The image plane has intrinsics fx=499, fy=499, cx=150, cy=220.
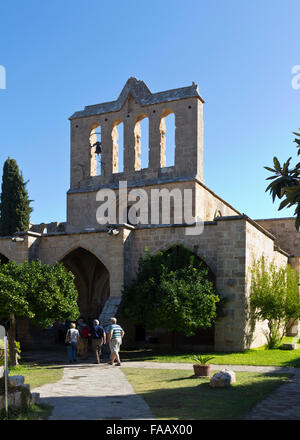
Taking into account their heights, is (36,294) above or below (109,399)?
above

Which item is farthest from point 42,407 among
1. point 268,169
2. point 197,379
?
point 268,169

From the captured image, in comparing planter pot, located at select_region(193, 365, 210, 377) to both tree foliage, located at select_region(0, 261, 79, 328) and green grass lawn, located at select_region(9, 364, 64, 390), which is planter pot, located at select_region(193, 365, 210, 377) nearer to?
green grass lawn, located at select_region(9, 364, 64, 390)

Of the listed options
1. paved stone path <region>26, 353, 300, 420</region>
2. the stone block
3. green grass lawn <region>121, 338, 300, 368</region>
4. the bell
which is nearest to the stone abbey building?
the bell

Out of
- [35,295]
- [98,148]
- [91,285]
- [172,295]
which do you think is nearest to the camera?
[35,295]

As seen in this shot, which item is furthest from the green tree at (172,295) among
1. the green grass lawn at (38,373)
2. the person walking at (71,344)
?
the green grass lawn at (38,373)

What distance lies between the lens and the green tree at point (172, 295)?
50.4ft

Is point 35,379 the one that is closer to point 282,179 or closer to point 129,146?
point 282,179

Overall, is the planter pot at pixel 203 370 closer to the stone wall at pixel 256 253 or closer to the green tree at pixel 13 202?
the stone wall at pixel 256 253

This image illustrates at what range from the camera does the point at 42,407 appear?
25.6ft

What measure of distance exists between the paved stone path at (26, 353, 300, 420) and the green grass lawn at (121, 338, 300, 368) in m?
1.14

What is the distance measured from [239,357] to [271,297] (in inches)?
116

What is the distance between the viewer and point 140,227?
60.7ft

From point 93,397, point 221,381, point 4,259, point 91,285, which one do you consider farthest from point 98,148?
point 93,397

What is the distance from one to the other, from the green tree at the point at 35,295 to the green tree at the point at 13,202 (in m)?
12.2
